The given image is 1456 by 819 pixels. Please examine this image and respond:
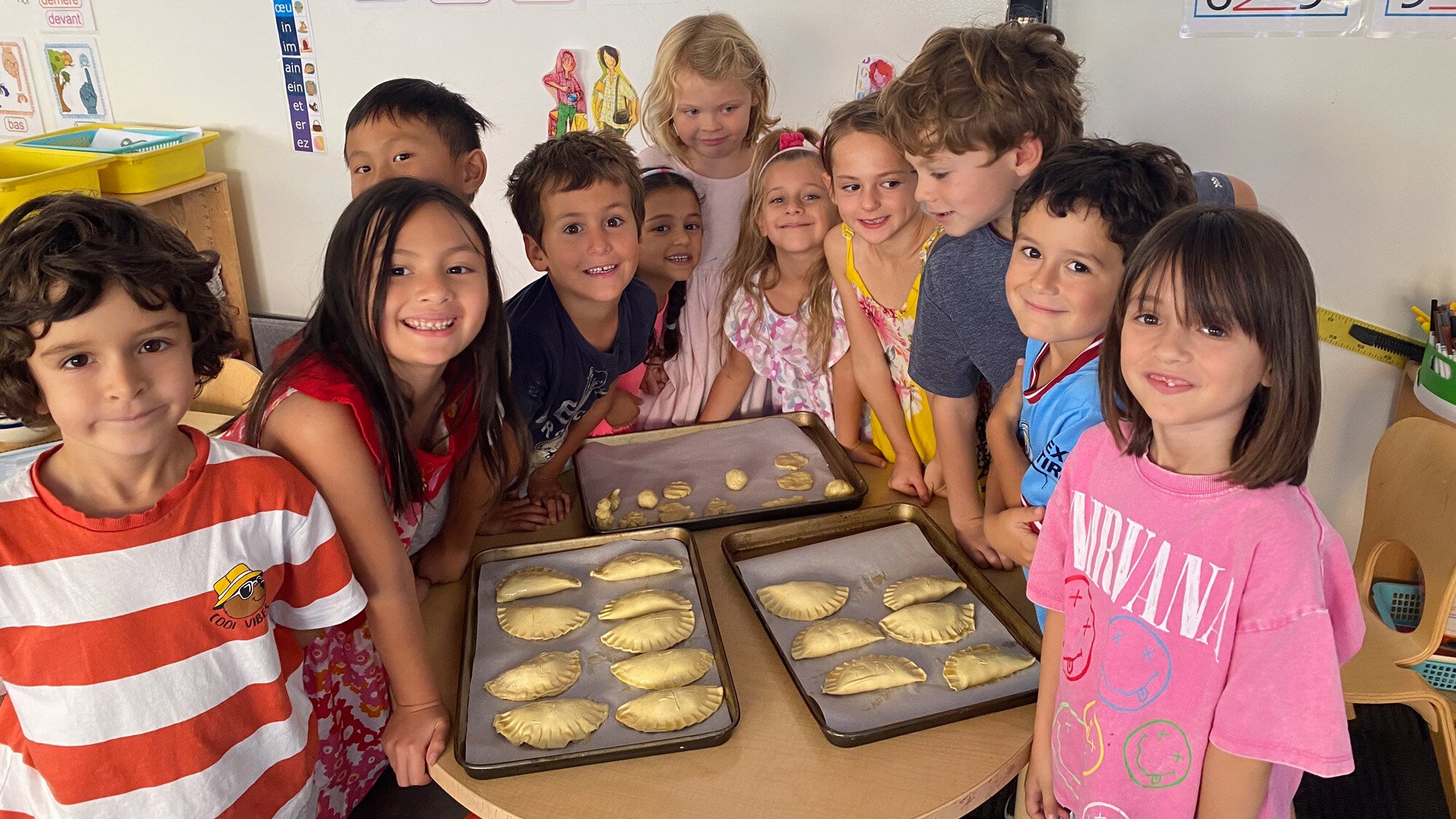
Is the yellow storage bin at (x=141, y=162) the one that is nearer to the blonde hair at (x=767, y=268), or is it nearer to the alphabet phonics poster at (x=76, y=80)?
the alphabet phonics poster at (x=76, y=80)

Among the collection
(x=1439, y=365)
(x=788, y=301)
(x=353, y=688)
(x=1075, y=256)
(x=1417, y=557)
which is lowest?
(x=353, y=688)

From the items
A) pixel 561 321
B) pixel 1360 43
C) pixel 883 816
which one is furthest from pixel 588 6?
pixel 883 816

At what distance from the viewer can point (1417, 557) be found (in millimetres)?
1598

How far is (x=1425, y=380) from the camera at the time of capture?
196 cm

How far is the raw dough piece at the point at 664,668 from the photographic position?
1.14 metres

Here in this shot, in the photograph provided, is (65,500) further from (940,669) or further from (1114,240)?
(1114,240)

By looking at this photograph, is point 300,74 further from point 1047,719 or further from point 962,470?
point 1047,719

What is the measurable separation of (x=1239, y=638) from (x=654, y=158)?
1593mm

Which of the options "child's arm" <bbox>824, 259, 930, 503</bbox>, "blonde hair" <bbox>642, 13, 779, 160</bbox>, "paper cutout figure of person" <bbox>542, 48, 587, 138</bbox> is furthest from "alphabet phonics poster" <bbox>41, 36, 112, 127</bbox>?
"child's arm" <bbox>824, 259, 930, 503</bbox>

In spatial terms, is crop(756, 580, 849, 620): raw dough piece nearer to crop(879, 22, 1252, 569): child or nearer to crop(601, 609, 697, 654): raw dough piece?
crop(601, 609, 697, 654): raw dough piece

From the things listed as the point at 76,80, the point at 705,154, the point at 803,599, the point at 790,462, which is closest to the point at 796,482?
the point at 790,462

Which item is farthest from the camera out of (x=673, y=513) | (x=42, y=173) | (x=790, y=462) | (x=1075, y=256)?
(x=42, y=173)

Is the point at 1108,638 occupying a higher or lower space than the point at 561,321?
lower

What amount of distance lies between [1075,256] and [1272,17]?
1391 mm
